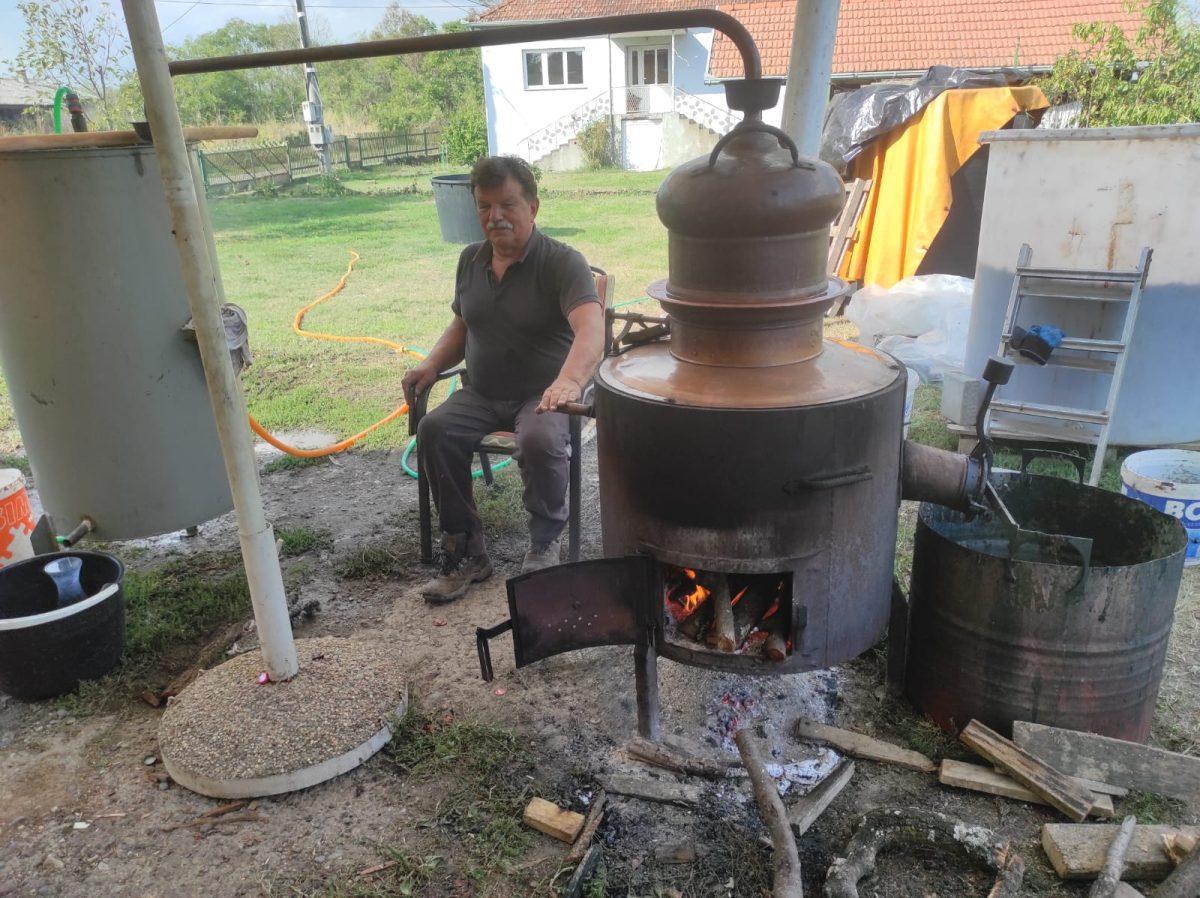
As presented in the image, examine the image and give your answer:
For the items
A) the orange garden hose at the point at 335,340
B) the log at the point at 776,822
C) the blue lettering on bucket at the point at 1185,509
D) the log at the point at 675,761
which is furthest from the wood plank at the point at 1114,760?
the orange garden hose at the point at 335,340

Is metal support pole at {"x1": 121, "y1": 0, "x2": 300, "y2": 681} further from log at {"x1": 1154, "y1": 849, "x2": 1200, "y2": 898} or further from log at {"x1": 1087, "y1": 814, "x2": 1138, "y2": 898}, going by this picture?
log at {"x1": 1154, "y1": 849, "x2": 1200, "y2": 898}

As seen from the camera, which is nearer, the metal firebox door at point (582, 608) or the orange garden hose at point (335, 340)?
the metal firebox door at point (582, 608)

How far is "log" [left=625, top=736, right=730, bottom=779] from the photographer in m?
2.45

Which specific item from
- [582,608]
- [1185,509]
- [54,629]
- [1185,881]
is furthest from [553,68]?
[1185,881]

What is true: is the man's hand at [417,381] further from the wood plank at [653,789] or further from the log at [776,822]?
the log at [776,822]

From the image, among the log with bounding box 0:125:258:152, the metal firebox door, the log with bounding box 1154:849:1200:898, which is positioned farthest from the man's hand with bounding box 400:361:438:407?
the log with bounding box 1154:849:1200:898

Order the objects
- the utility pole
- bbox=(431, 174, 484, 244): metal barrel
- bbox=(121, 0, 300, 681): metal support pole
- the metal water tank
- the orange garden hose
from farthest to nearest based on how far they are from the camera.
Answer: the utility pole, bbox=(431, 174, 484, 244): metal barrel, the orange garden hose, the metal water tank, bbox=(121, 0, 300, 681): metal support pole

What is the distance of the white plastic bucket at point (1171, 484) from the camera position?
133 inches

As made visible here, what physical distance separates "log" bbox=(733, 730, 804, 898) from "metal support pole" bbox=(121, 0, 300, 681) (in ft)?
4.95

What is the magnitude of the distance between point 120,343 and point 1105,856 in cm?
366

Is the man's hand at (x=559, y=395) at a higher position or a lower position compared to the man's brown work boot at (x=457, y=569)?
higher

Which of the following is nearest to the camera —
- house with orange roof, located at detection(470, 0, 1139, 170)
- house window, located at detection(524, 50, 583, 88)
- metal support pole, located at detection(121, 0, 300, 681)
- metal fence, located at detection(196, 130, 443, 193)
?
metal support pole, located at detection(121, 0, 300, 681)

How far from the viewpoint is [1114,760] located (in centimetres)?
234

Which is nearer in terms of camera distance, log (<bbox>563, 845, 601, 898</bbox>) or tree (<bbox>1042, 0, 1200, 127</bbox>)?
log (<bbox>563, 845, 601, 898</bbox>)
